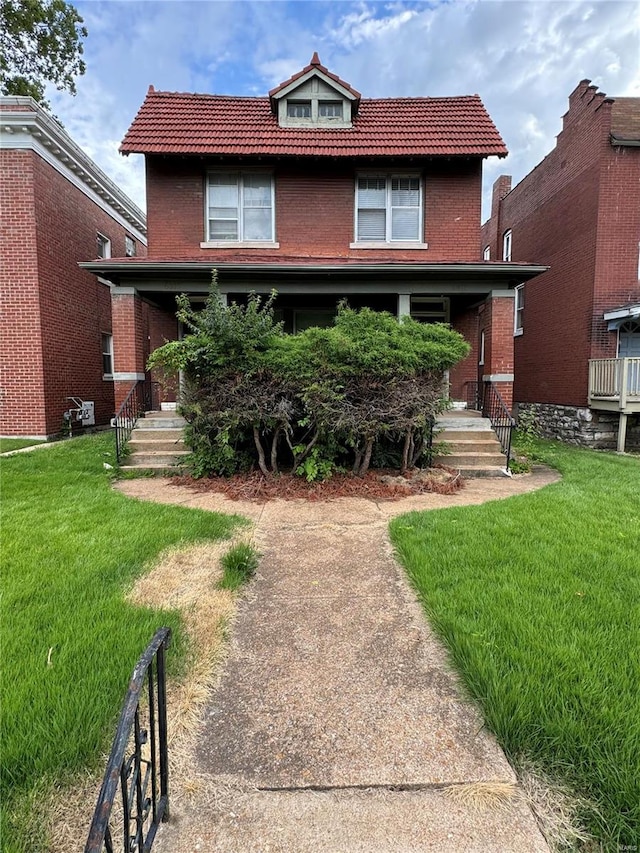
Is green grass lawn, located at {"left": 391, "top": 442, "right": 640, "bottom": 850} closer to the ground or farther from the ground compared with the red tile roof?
closer to the ground

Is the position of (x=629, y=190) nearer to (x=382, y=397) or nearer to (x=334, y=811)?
(x=382, y=397)

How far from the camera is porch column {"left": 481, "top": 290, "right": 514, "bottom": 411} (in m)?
9.61

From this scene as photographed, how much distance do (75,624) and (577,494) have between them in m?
6.08

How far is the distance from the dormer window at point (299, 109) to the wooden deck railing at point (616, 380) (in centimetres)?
981

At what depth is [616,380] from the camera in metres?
11.5

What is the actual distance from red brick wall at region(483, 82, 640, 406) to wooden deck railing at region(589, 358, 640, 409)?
519 millimetres

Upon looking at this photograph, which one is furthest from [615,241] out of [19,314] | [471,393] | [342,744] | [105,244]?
[105,244]

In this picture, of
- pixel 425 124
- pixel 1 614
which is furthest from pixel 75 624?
pixel 425 124

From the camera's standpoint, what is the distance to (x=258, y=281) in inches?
386

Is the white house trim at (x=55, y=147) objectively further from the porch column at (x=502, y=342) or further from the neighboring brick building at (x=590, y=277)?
the neighboring brick building at (x=590, y=277)

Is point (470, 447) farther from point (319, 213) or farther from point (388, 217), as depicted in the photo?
point (319, 213)

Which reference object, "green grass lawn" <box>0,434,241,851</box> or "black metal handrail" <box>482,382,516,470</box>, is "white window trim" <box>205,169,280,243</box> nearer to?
"black metal handrail" <box>482,382,516,470</box>

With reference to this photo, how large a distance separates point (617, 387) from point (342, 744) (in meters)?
12.1

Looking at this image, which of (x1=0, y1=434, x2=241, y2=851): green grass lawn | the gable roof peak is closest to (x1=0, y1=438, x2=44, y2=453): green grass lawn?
(x1=0, y1=434, x2=241, y2=851): green grass lawn
